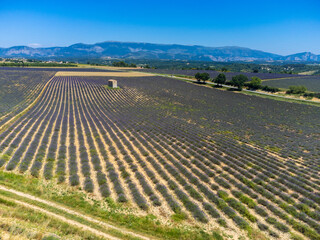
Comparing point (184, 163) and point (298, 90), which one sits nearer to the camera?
point (184, 163)

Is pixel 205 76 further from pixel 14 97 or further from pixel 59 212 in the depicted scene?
pixel 59 212

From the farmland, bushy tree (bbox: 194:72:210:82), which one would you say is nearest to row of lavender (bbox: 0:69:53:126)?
the farmland

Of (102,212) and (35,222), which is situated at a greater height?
(35,222)

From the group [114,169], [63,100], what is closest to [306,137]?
[114,169]

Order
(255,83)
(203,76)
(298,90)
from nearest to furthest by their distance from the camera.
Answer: (298,90) < (255,83) < (203,76)

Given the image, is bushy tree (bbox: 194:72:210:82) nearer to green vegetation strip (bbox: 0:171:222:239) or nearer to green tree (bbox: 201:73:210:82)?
green tree (bbox: 201:73:210:82)

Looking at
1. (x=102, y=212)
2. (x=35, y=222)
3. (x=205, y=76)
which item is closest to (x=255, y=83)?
(x=205, y=76)
